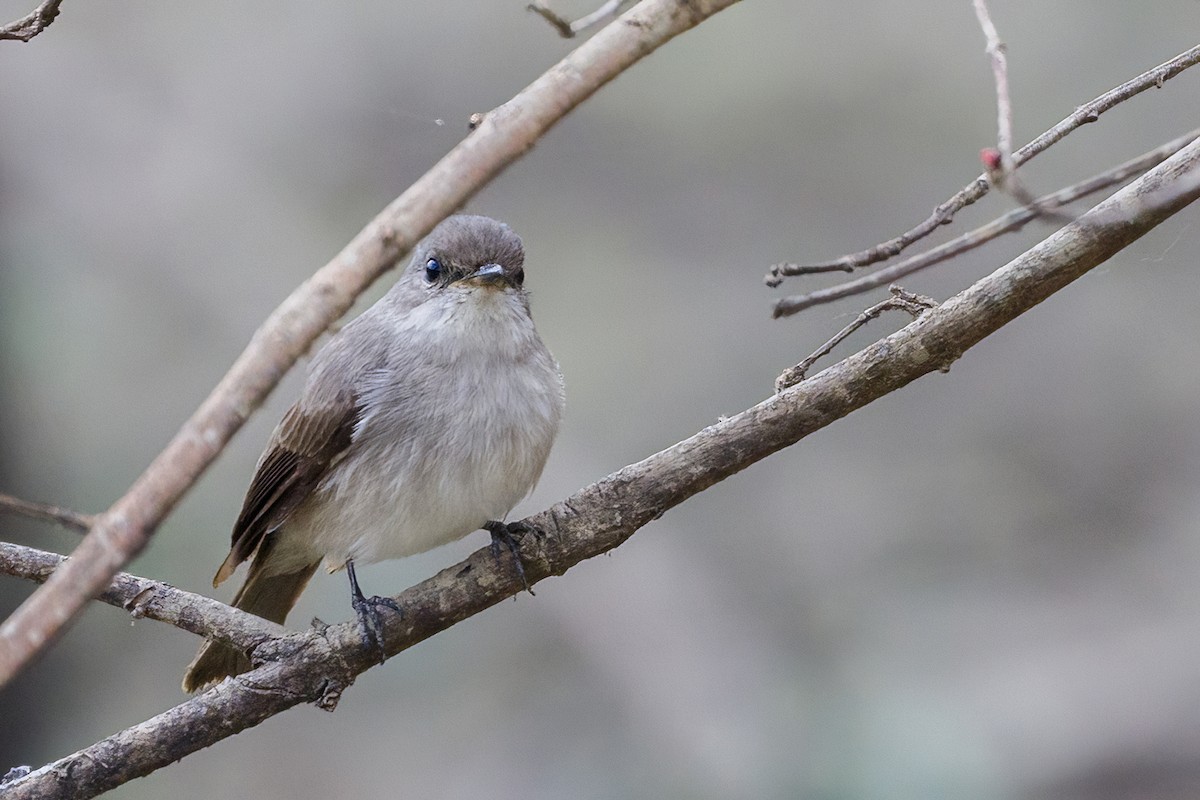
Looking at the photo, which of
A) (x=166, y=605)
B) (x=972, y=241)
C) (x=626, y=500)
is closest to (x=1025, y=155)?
(x=972, y=241)

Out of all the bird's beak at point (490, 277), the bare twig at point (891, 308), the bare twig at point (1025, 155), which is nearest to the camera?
the bare twig at point (1025, 155)

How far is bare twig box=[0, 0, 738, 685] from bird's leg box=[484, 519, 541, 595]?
1.38 m

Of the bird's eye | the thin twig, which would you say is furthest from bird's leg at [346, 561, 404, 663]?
the thin twig

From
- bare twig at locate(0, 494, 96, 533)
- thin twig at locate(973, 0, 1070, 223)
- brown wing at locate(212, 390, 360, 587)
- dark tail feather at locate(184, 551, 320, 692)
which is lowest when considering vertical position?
bare twig at locate(0, 494, 96, 533)

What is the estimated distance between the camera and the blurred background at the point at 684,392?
5.80m

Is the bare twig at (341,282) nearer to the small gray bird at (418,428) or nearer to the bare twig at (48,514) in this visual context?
the bare twig at (48,514)

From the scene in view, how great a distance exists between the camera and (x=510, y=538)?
119 inches

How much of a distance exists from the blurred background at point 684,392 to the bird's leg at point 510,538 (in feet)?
7.83

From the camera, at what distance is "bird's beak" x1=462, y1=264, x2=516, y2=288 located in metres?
3.50

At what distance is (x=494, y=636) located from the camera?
6270mm

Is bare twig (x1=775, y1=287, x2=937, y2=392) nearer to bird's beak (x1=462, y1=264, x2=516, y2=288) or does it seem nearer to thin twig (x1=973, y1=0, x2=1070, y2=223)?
thin twig (x1=973, y1=0, x2=1070, y2=223)

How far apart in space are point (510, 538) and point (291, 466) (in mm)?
911

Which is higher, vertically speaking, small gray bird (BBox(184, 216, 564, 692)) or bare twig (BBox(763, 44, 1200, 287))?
small gray bird (BBox(184, 216, 564, 692))

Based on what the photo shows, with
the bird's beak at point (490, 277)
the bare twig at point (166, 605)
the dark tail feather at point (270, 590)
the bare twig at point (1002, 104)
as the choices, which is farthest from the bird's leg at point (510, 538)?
the bare twig at point (1002, 104)
